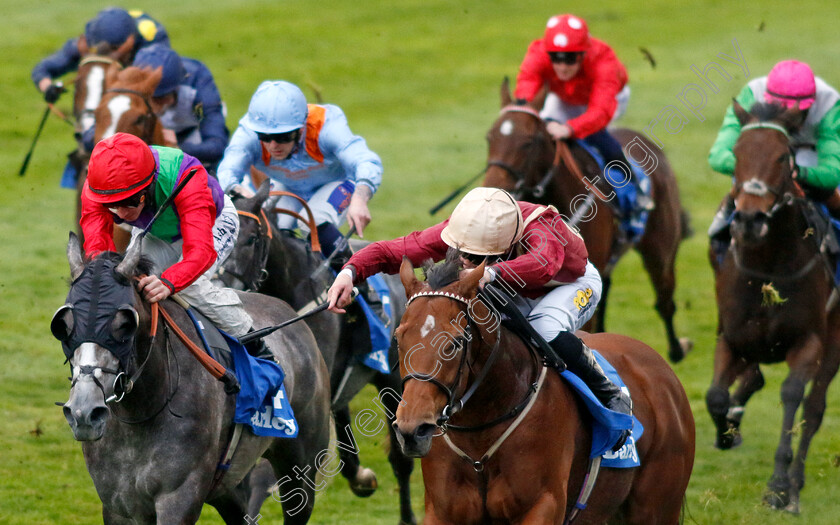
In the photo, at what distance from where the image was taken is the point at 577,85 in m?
9.30

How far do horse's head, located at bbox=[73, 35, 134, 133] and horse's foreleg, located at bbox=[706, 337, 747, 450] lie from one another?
4.47 m

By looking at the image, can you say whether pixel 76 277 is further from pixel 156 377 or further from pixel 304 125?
pixel 304 125

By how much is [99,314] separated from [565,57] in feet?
18.6

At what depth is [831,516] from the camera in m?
6.88

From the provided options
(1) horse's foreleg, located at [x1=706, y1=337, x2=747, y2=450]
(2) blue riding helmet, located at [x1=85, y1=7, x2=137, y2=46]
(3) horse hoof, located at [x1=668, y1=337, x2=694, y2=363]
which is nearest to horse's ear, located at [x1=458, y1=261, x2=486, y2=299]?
(1) horse's foreleg, located at [x1=706, y1=337, x2=747, y2=450]

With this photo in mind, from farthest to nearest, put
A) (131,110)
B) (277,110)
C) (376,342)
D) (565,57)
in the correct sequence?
(565,57)
(131,110)
(376,342)
(277,110)

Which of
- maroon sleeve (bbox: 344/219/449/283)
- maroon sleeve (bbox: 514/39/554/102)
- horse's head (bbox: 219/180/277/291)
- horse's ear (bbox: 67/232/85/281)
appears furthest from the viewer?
maroon sleeve (bbox: 514/39/554/102)

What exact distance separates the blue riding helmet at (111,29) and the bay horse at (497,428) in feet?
18.6

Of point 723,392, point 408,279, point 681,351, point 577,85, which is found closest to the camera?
point 408,279

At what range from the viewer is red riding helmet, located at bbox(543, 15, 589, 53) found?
346 inches

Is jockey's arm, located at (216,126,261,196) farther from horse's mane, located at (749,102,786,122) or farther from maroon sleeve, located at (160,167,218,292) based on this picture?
horse's mane, located at (749,102,786,122)

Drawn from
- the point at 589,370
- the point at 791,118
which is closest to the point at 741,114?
the point at 791,118

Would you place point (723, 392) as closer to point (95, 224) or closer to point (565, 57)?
point (565, 57)

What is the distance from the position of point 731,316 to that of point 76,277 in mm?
4338
